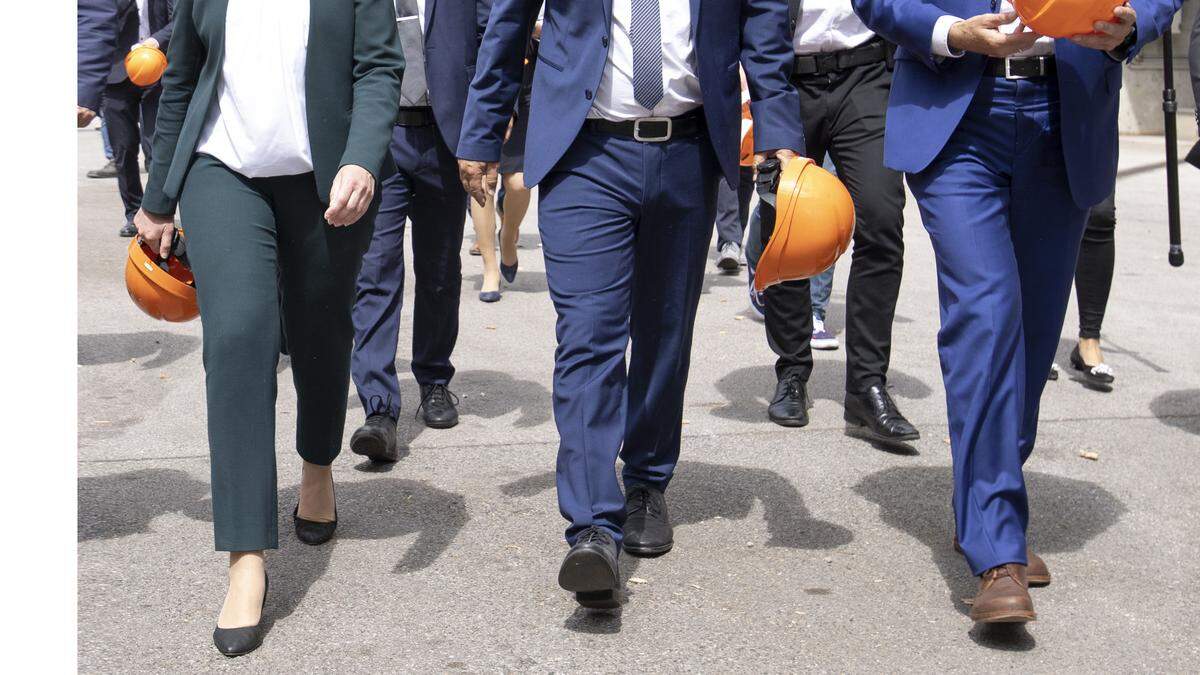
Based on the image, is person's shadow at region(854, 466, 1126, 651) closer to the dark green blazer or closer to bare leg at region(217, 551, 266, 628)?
bare leg at region(217, 551, 266, 628)

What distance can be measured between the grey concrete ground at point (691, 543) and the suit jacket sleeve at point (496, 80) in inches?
49.3

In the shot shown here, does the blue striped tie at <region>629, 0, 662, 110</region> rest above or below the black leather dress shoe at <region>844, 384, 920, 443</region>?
above

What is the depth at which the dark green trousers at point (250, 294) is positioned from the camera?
3.88 m

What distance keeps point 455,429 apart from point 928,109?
2691mm

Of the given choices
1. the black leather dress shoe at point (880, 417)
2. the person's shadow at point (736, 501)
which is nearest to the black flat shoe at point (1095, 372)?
the black leather dress shoe at point (880, 417)

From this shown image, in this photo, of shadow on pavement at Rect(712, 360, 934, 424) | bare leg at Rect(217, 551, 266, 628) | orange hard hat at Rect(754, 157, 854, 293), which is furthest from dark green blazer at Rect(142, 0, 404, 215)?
shadow on pavement at Rect(712, 360, 934, 424)

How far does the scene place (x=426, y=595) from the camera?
427 cm

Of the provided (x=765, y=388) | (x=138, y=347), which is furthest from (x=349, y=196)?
(x=138, y=347)

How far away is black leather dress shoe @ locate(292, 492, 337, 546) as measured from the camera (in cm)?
470

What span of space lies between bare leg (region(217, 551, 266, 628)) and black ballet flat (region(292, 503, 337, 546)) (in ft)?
2.36

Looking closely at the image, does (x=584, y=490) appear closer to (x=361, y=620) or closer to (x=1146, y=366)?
(x=361, y=620)
